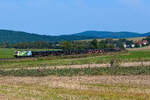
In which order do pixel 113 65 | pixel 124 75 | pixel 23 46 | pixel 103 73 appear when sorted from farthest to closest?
pixel 23 46 → pixel 113 65 → pixel 103 73 → pixel 124 75

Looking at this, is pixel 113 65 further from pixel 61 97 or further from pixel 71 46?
pixel 71 46

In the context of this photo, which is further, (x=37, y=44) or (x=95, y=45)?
(x=37, y=44)

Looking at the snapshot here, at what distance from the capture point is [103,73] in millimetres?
35531

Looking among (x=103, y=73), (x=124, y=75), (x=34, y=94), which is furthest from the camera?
(x=103, y=73)

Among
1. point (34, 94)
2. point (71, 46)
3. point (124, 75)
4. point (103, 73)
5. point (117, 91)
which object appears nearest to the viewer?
point (34, 94)

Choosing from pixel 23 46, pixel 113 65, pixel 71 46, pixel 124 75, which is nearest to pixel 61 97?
pixel 124 75

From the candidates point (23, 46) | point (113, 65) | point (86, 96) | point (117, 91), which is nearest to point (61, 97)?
point (86, 96)

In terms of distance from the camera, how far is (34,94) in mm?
19750

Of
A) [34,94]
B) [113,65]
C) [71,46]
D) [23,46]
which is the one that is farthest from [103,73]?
[23,46]

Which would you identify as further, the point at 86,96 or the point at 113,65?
the point at 113,65

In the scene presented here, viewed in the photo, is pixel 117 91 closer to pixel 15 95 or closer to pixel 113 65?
pixel 15 95

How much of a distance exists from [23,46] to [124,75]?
13874 centimetres

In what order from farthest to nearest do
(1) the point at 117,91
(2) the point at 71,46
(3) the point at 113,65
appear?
1. (2) the point at 71,46
2. (3) the point at 113,65
3. (1) the point at 117,91

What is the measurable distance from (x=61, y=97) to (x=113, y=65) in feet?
88.5
